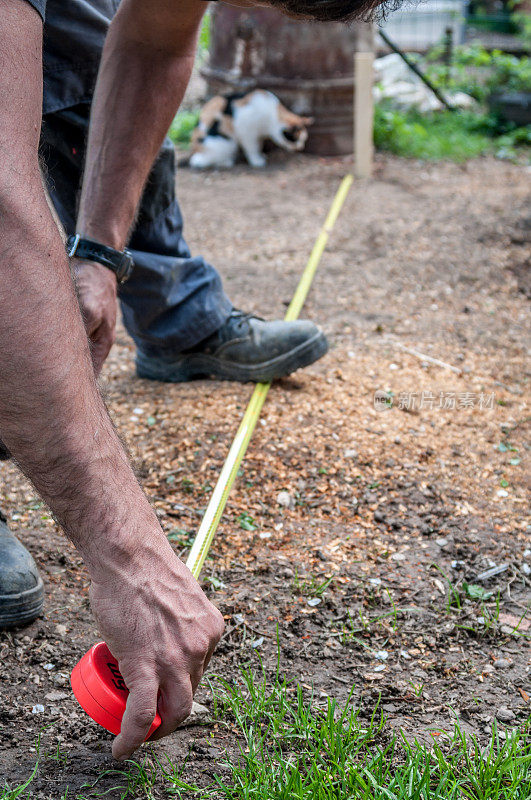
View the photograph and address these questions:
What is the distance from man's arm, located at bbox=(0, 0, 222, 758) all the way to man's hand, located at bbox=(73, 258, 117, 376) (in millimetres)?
788

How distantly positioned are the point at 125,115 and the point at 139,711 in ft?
5.14

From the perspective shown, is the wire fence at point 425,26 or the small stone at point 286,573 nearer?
the small stone at point 286,573

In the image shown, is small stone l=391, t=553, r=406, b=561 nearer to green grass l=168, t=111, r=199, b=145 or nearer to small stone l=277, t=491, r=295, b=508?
small stone l=277, t=491, r=295, b=508

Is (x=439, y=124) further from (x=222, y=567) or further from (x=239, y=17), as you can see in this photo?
(x=222, y=567)

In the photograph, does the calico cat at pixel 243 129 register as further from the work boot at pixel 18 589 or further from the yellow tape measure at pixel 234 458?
the work boot at pixel 18 589

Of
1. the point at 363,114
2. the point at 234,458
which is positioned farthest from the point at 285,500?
the point at 363,114

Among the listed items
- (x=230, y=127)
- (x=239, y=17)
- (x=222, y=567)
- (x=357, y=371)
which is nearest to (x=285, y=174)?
(x=230, y=127)

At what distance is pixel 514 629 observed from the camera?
70.9 inches

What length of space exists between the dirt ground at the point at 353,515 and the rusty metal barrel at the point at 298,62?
8.07ft

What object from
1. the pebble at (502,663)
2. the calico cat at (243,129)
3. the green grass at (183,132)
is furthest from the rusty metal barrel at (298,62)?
the pebble at (502,663)

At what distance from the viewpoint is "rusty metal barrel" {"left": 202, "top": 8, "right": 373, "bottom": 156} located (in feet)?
19.0

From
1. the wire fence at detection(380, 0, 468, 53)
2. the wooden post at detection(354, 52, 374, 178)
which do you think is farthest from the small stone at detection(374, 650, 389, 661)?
the wire fence at detection(380, 0, 468, 53)

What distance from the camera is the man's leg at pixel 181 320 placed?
102 inches

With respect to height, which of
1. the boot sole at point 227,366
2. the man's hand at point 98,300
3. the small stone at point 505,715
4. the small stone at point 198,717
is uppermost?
→ the man's hand at point 98,300
